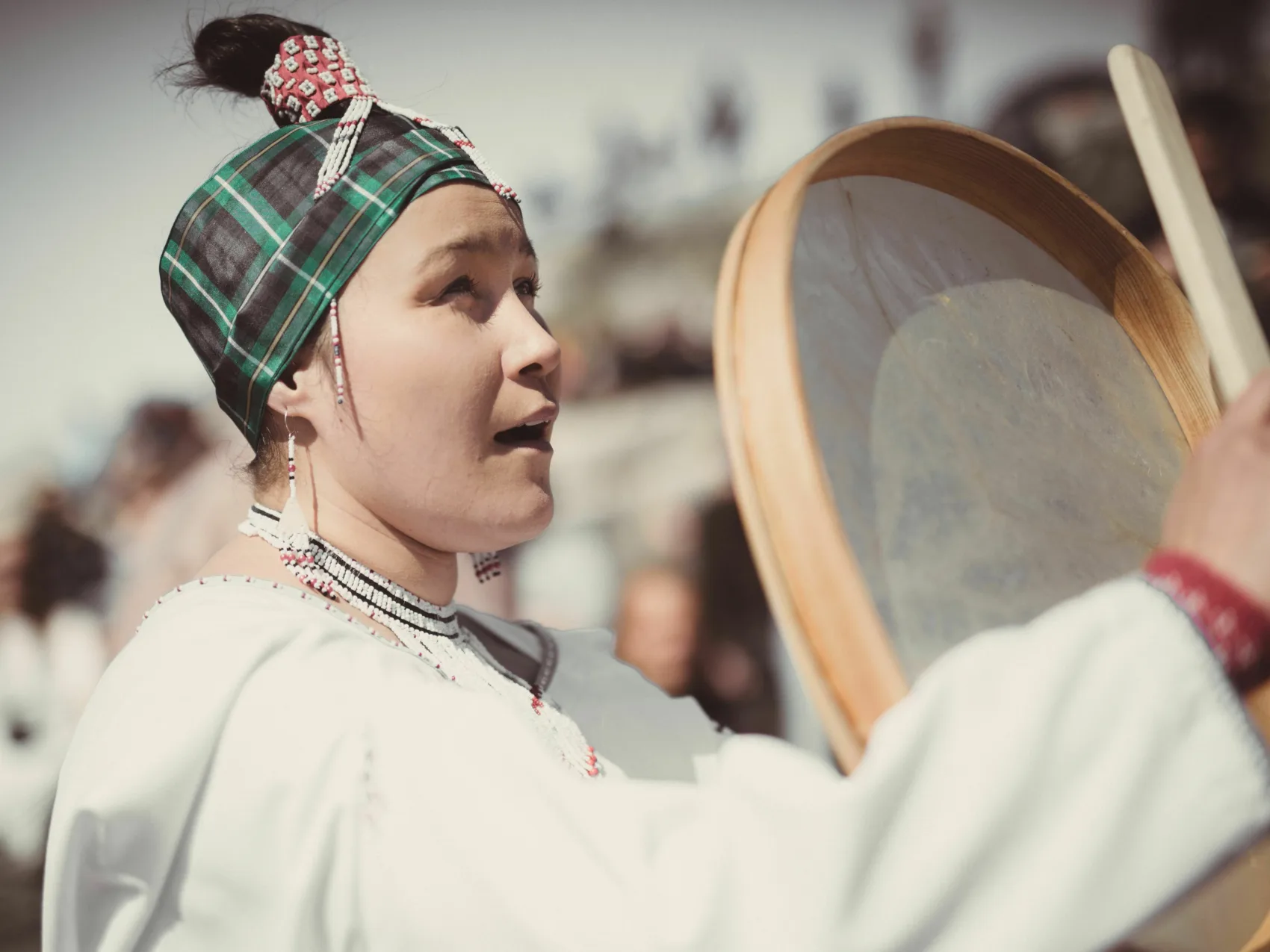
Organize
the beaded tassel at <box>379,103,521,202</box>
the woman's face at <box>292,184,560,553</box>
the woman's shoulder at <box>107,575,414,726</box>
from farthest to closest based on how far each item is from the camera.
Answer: the beaded tassel at <box>379,103,521,202</box>
the woman's face at <box>292,184,560,553</box>
the woman's shoulder at <box>107,575,414,726</box>

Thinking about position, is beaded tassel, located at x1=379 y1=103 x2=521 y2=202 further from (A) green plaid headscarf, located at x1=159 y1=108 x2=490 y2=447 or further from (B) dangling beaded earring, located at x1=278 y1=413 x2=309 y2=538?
(B) dangling beaded earring, located at x1=278 y1=413 x2=309 y2=538

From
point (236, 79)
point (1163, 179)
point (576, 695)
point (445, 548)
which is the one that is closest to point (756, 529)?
point (1163, 179)

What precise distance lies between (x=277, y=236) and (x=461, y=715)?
62 centimetres

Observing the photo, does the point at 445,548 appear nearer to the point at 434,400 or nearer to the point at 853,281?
the point at 434,400

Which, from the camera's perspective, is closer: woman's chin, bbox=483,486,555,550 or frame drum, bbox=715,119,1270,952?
frame drum, bbox=715,119,1270,952

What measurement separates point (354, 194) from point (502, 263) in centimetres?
18

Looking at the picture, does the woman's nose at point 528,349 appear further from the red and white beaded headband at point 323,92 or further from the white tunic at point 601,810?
the white tunic at point 601,810

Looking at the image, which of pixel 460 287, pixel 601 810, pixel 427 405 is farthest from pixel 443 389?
pixel 601 810

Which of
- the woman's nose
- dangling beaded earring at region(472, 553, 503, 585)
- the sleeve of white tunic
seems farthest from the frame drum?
dangling beaded earring at region(472, 553, 503, 585)

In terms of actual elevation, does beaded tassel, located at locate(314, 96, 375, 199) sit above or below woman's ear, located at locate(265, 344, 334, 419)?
above

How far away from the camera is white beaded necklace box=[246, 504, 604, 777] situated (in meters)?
1.24

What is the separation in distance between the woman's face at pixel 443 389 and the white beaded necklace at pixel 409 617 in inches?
2.6

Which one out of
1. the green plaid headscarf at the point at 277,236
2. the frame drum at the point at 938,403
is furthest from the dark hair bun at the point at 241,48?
the frame drum at the point at 938,403

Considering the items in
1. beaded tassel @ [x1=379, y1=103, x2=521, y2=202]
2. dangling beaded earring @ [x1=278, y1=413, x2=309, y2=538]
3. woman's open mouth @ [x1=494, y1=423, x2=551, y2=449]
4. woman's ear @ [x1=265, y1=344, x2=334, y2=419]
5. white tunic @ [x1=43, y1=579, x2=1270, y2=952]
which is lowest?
white tunic @ [x1=43, y1=579, x2=1270, y2=952]
